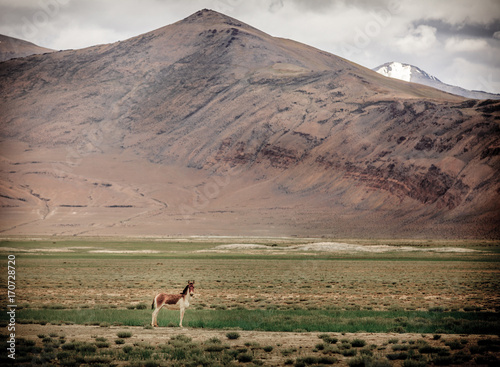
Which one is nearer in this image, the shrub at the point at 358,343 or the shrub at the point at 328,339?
the shrub at the point at 358,343

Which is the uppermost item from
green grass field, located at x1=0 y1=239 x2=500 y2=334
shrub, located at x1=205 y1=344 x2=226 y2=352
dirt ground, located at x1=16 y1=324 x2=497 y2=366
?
shrub, located at x1=205 y1=344 x2=226 y2=352

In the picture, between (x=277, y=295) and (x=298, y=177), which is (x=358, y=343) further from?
(x=298, y=177)

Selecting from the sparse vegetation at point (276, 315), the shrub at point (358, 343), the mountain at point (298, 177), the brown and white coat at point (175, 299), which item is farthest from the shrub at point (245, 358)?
the mountain at point (298, 177)

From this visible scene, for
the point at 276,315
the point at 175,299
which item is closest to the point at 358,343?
the point at 175,299

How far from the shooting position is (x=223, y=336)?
18375 millimetres

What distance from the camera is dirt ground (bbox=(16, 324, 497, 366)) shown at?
17031 millimetres

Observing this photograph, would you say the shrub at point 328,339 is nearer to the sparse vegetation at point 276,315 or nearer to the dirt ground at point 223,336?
the sparse vegetation at point 276,315

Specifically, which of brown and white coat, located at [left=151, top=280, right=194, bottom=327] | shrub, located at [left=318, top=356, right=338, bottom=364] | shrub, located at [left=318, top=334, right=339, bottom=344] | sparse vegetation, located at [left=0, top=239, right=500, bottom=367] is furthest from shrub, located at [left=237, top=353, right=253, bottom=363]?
brown and white coat, located at [left=151, top=280, right=194, bottom=327]

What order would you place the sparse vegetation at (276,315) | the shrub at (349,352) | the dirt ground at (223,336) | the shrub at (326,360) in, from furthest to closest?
the dirt ground at (223,336) → the shrub at (349,352) → the sparse vegetation at (276,315) → the shrub at (326,360)

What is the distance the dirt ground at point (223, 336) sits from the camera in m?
17.0

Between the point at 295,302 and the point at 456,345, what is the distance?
13.4m

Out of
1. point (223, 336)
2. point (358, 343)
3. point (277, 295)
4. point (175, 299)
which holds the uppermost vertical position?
point (175, 299)

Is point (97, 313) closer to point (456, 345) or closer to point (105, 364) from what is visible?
point (105, 364)

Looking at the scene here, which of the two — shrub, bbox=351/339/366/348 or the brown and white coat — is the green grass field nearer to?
the brown and white coat
